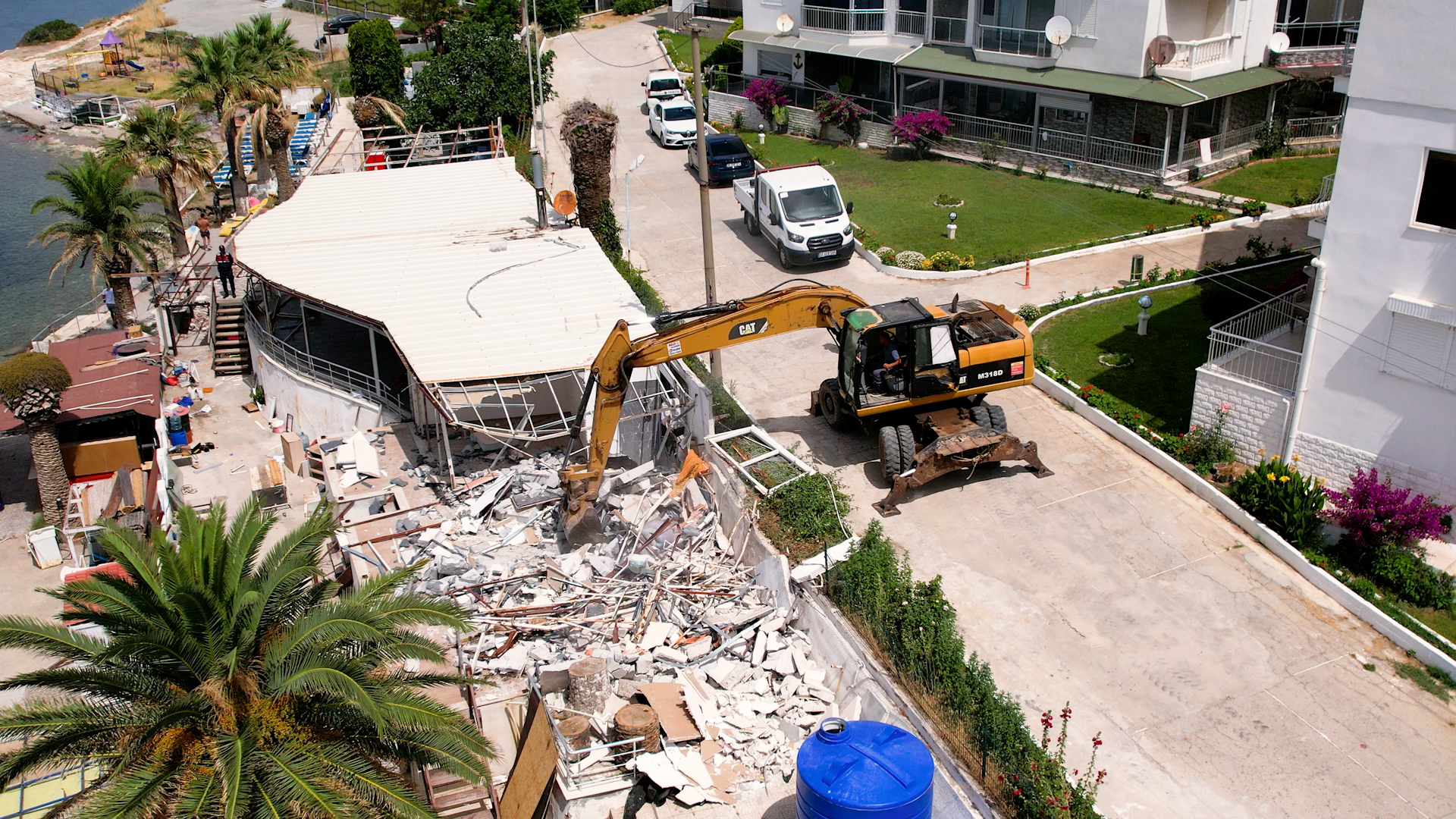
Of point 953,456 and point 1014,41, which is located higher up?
point 1014,41

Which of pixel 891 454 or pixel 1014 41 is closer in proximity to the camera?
pixel 891 454

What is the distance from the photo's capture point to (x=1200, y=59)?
34000 millimetres

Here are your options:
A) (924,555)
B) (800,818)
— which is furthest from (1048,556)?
(800,818)

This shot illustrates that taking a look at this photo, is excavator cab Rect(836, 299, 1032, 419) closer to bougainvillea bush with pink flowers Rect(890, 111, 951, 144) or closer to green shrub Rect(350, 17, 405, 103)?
bougainvillea bush with pink flowers Rect(890, 111, 951, 144)

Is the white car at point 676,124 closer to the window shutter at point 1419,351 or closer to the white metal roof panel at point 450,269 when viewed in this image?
the white metal roof panel at point 450,269

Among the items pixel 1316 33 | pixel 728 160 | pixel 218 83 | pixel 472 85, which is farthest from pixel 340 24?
pixel 1316 33

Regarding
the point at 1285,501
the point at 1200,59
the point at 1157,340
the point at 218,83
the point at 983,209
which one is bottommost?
the point at 1285,501

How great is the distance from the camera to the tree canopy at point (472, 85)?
1705 inches

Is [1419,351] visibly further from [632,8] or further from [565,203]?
[632,8]

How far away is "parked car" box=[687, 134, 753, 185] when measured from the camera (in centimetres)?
3794

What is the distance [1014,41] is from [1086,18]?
310cm

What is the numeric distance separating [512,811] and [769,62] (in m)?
39.1

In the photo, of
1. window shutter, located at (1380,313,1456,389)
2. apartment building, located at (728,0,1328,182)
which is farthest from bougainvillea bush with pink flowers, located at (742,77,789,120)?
window shutter, located at (1380,313,1456,389)

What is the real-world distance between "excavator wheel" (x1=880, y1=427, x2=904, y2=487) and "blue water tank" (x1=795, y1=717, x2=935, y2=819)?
7.44 metres
